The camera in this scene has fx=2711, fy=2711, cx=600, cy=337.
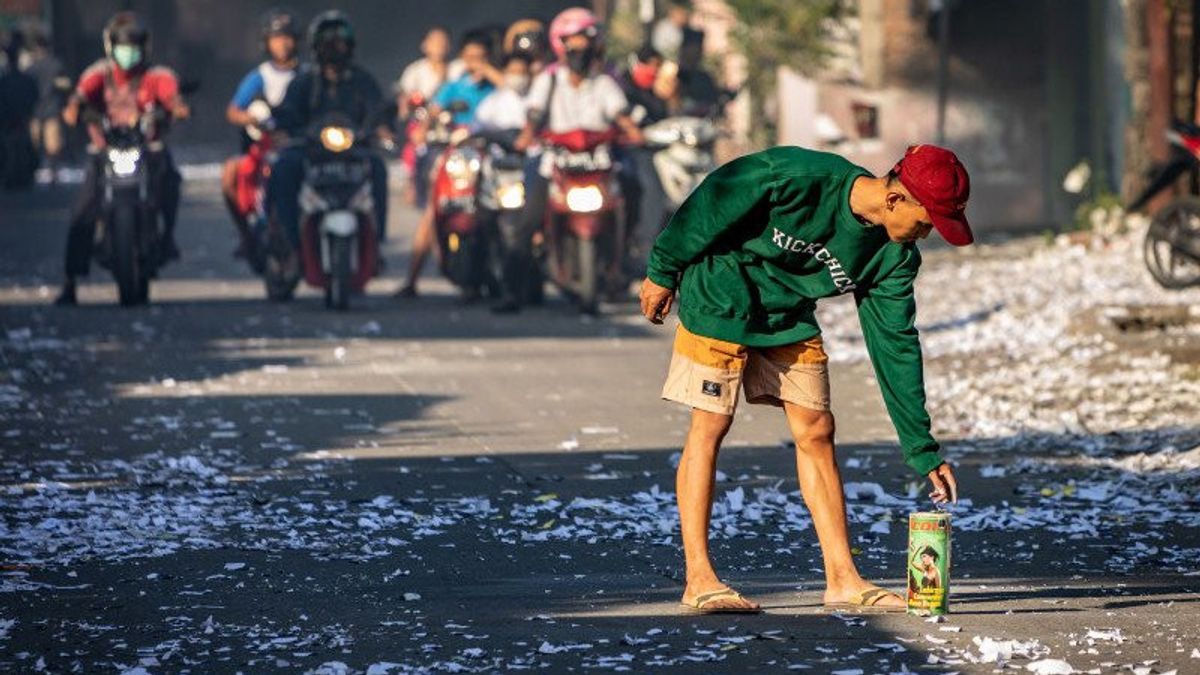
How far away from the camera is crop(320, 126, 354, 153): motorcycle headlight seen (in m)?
18.7

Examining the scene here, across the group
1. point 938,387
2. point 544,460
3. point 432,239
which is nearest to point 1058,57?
point 432,239

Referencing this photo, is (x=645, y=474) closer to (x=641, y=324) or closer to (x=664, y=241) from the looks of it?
(x=664, y=241)

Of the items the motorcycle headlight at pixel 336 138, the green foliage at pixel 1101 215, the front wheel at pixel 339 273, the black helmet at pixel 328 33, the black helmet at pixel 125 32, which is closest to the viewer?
the front wheel at pixel 339 273

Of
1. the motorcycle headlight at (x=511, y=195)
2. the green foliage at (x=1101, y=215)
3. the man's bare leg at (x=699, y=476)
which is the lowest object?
the man's bare leg at (x=699, y=476)

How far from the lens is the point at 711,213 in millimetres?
7926

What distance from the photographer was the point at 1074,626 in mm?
7777

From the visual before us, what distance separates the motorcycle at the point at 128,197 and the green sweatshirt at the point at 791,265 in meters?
11.1

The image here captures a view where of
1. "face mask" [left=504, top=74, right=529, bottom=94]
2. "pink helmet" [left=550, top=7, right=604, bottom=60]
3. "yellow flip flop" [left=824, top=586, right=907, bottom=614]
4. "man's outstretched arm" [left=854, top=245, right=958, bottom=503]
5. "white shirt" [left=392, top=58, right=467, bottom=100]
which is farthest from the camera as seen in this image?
"white shirt" [left=392, top=58, right=467, bottom=100]

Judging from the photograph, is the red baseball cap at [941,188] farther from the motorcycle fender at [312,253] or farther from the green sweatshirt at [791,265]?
the motorcycle fender at [312,253]

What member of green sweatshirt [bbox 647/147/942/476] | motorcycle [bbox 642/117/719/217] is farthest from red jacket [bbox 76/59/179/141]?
green sweatshirt [bbox 647/147/942/476]

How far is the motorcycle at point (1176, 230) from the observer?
17.6 m

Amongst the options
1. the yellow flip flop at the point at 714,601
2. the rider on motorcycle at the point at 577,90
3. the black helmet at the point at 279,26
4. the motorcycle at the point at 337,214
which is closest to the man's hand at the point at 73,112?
the black helmet at the point at 279,26

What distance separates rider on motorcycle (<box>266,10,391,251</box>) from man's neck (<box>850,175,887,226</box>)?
1140 centimetres

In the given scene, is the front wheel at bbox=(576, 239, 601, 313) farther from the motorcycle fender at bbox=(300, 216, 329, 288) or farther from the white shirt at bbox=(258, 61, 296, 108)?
the white shirt at bbox=(258, 61, 296, 108)
